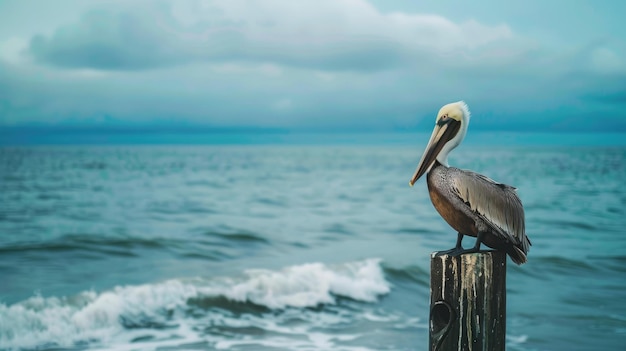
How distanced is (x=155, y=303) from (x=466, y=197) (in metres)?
7.30

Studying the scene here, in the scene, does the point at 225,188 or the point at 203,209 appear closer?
the point at 203,209

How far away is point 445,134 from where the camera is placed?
152 inches

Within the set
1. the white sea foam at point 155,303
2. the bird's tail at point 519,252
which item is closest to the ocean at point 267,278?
the white sea foam at point 155,303

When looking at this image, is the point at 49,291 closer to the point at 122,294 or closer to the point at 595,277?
the point at 122,294

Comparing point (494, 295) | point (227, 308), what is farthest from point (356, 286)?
point (494, 295)

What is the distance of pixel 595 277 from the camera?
12.9 m

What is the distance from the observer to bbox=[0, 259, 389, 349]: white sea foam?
29.2 feet

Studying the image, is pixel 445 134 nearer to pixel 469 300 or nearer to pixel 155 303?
pixel 469 300

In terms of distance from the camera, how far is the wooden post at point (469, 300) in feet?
11.6

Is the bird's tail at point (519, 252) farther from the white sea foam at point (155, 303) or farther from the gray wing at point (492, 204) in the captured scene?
the white sea foam at point (155, 303)

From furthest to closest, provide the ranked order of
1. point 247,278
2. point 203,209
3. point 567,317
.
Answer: point 203,209 < point 247,278 < point 567,317

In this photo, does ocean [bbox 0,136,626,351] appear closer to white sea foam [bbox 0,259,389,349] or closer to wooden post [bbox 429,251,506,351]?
white sea foam [bbox 0,259,389,349]

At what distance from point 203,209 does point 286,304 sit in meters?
12.8

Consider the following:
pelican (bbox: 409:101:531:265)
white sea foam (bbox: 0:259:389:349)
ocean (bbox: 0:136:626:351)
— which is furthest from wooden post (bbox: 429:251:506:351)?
white sea foam (bbox: 0:259:389:349)
